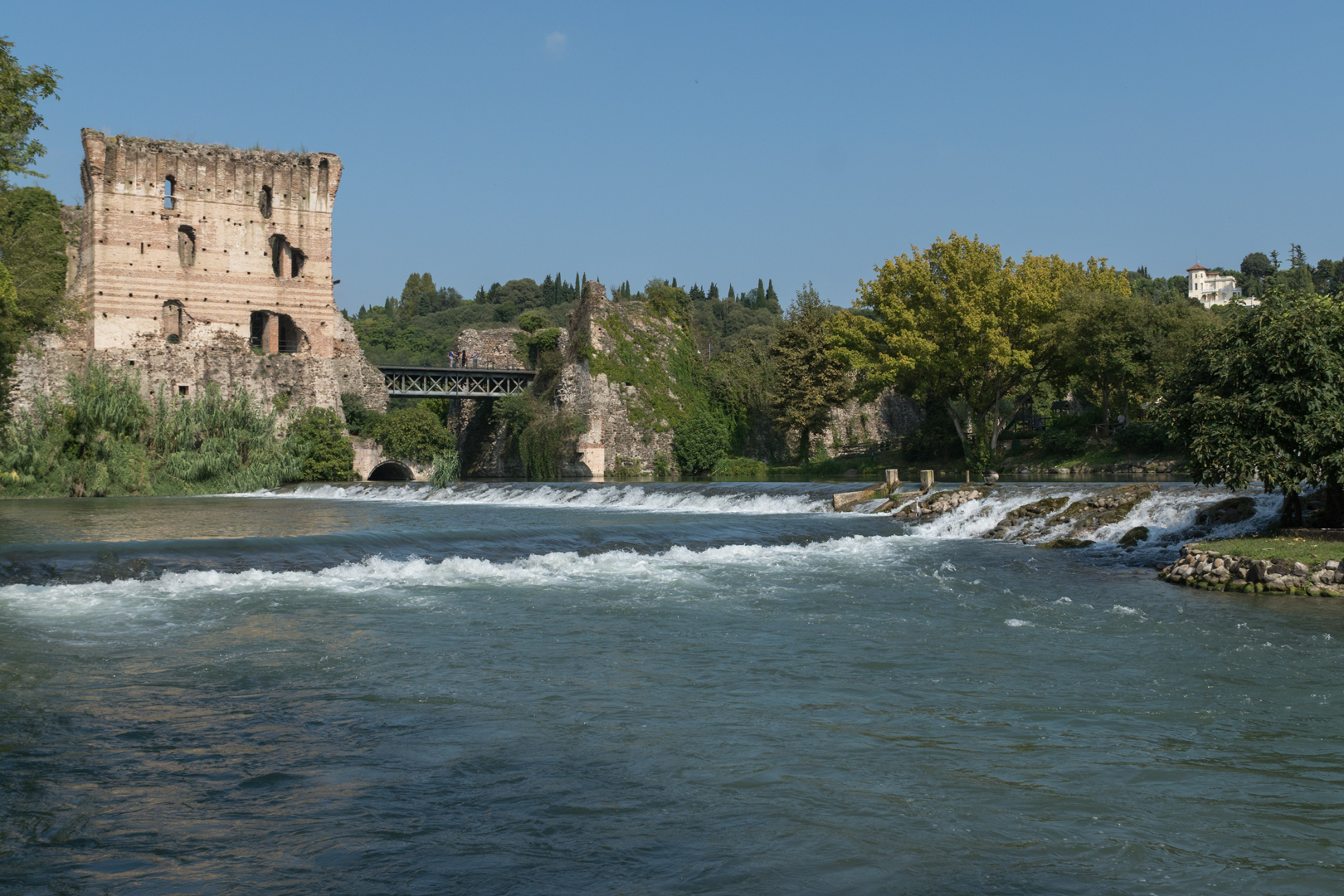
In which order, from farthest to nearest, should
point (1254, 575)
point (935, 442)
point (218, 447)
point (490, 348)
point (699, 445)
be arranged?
point (490, 348) < point (699, 445) < point (935, 442) < point (218, 447) < point (1254, 575)

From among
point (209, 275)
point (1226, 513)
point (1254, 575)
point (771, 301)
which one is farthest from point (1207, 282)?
point (1254, 575)

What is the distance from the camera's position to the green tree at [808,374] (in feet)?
137

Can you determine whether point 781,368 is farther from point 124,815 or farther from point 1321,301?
point 124,815

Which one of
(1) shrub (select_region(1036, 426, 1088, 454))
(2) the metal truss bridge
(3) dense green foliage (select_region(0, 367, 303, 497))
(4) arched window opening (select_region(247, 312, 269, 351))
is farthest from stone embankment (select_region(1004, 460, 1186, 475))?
(4) arched window opening (select_region(247, 312, 269, 351))

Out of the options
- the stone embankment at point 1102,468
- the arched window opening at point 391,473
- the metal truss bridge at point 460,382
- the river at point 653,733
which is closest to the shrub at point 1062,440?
the stone embankment at point 1102,468

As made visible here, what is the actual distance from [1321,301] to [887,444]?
3496cm

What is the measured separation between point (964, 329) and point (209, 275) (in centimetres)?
3278

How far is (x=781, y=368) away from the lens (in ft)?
141

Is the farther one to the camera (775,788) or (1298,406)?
(1298,406)

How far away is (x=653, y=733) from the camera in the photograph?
610cm

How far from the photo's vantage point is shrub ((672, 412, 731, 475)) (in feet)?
148

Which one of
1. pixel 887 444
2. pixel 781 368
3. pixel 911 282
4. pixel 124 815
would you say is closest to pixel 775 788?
pixel 124 815

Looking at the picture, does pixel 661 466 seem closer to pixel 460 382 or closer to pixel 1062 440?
pixel 460 382

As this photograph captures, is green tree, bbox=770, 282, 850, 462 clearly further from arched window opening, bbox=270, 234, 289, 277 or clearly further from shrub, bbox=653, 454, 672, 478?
arched window opening, bbox=270, 234, 289, 277
